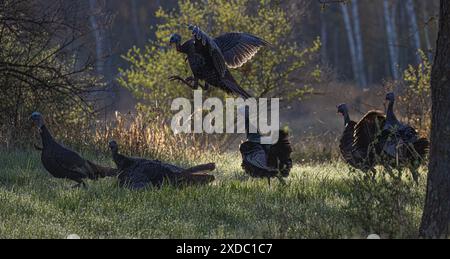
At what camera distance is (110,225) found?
735 cm

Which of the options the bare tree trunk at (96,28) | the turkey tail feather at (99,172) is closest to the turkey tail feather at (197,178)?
the turkey tail feather at (99,172)

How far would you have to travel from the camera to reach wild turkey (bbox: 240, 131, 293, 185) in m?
9.45

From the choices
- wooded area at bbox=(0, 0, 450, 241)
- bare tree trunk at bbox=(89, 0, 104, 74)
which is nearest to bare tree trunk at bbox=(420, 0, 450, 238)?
wooded area at bbox=(0, 0, 450, 241)

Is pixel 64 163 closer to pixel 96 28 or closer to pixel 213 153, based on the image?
pixel 96 28

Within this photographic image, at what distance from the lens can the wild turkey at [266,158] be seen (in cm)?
945

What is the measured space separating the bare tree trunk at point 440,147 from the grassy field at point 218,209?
38 centimetres

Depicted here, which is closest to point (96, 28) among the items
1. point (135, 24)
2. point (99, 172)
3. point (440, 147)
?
point (99, 172)

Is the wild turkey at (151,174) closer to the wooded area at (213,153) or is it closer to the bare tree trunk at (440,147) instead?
the wooded area at (213,153)

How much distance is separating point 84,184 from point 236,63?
247 cm

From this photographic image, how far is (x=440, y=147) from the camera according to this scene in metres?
6.36

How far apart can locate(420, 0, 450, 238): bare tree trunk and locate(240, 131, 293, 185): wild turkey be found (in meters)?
3.19

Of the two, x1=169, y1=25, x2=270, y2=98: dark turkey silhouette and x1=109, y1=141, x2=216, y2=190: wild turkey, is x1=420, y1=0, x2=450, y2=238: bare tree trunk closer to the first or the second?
x1=169, y1=25, x2=270, y2=98: dark turkey silhouette
